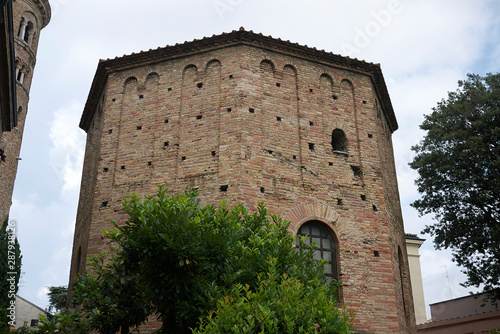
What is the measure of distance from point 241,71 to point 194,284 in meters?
7.56

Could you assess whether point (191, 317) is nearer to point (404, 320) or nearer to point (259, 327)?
point (259, 327)

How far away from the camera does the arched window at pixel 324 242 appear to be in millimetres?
12594

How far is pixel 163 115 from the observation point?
1436 cm

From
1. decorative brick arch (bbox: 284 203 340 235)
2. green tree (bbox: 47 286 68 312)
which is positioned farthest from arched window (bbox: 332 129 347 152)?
green tree (bbox: 47 286 68 312)

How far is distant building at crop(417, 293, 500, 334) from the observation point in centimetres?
1872

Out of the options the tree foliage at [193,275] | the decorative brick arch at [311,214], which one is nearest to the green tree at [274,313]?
the tree foliage at [193,275]

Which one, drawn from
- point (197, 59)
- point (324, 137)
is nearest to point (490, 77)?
point (324, 137)

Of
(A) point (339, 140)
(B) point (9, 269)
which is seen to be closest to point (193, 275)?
(A) point (339, 140)

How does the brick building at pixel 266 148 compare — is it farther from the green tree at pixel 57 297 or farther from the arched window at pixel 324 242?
the green tree at pixel 57 297

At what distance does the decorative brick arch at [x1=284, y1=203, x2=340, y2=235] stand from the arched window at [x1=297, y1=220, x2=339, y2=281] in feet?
0.57

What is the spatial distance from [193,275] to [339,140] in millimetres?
7802

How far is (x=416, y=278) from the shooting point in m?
25.0

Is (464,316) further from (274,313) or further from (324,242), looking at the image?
(274,313)

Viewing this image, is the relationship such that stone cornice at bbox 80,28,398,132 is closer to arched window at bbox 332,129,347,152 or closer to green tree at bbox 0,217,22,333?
arched window at bbox 332,129,347,152
